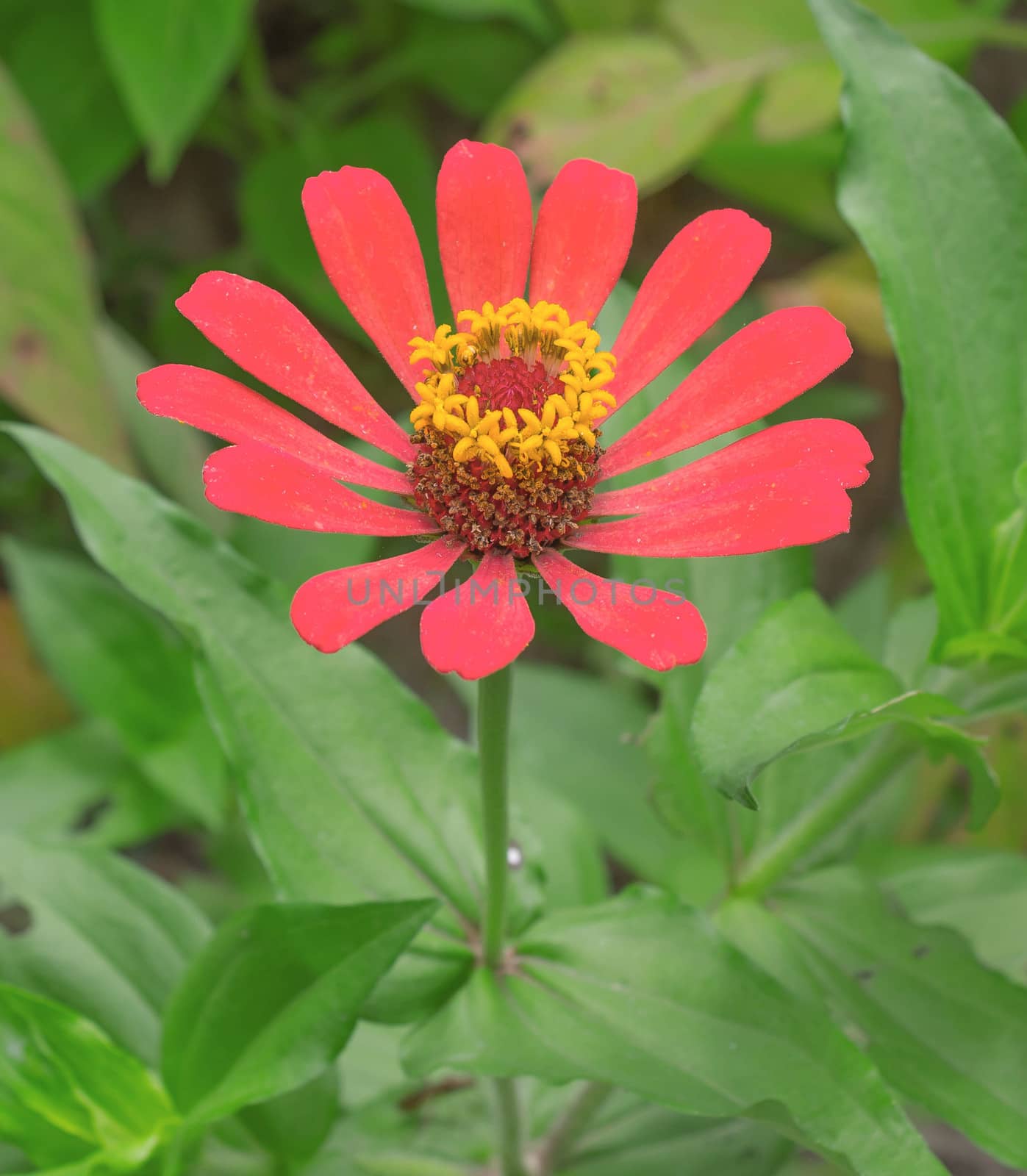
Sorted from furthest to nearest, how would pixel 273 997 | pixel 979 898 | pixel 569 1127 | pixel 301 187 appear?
pixel 301 187 < pixel 979 898 < pixel 569 1127 < pixel 273 997

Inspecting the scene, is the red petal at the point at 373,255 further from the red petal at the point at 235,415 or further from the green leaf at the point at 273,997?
the green leaf at the point at 273,997

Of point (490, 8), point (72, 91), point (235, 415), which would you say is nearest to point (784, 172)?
point (490, 8)

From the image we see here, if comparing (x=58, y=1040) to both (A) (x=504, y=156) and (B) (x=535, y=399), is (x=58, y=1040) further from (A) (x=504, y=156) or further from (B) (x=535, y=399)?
(A) (x=504, y=156)

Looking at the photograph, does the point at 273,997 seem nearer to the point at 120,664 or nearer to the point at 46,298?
the point at 120,664

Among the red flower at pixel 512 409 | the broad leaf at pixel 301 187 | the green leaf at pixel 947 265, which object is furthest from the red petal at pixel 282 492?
the broad leaf at pixel 301 187


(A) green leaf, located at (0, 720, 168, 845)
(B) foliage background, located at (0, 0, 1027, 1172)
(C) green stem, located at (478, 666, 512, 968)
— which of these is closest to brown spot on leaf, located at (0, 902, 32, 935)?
(B) foliage background, located at (0, 0, 1027, 1172)

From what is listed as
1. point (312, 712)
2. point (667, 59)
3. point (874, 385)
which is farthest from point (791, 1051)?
point (874, 385)
